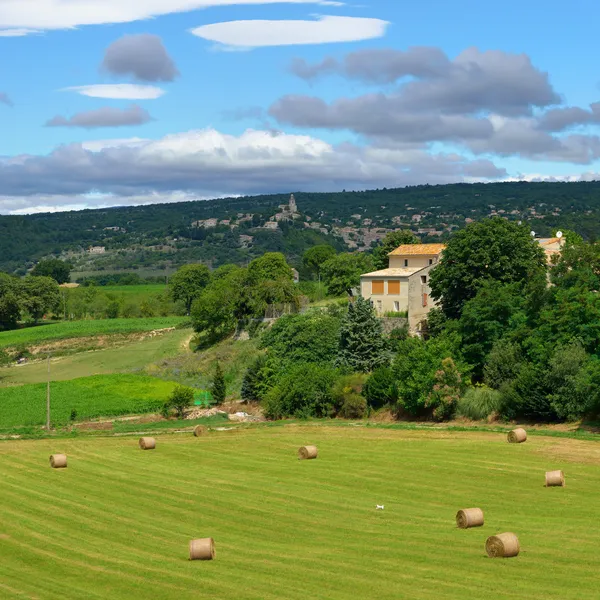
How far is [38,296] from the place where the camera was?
517 ft

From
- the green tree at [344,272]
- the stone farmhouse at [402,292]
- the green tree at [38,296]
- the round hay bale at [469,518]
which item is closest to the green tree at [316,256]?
the green tree at [38,296]

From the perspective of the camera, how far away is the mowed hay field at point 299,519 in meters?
26.7

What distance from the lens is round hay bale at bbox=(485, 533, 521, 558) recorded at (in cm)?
2862

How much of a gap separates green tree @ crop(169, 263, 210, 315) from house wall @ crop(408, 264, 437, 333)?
3327 inches

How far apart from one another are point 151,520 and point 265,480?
8879mm

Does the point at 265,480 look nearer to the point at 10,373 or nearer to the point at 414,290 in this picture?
the point at 414,290

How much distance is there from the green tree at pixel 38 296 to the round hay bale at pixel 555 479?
126740 mm

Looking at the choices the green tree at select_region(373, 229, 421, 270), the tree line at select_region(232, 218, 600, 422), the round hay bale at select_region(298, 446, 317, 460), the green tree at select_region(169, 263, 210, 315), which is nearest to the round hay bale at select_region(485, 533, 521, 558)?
the round hay bale at select_region(298, 446, 317, 460)

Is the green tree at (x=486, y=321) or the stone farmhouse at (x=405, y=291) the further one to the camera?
the stone farmhouse at (x=405, y=291)

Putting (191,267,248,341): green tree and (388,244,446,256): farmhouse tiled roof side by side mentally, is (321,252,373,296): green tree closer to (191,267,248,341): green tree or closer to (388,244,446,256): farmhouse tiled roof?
(191,267,248,341): green tree

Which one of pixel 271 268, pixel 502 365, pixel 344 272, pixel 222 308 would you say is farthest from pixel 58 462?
pixel 271 268

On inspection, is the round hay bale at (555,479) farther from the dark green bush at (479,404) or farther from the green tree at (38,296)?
the green tree at (38,296)

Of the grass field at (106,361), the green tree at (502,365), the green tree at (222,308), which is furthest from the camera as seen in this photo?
the green tree at (222,308)

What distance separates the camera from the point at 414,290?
8612cm
